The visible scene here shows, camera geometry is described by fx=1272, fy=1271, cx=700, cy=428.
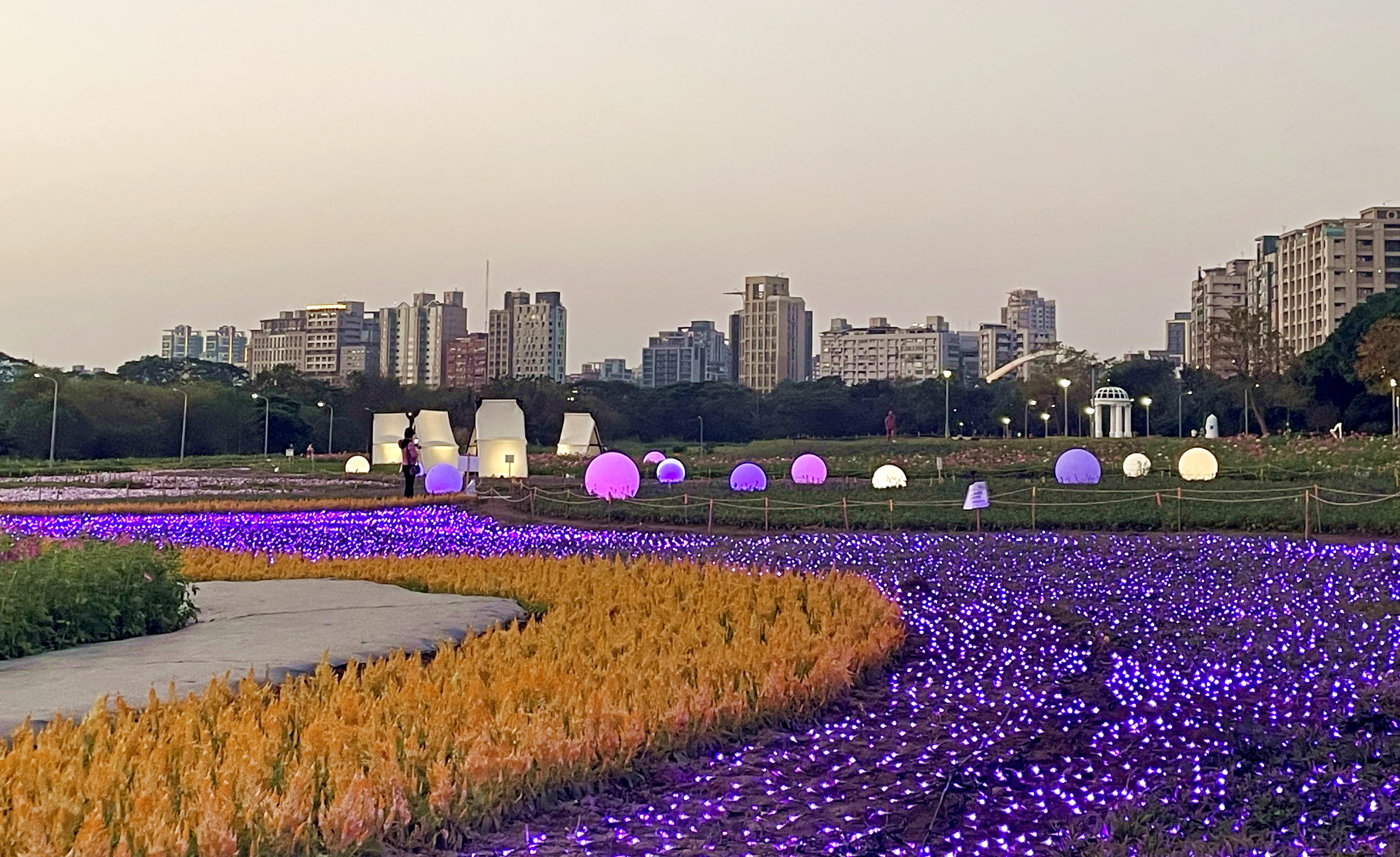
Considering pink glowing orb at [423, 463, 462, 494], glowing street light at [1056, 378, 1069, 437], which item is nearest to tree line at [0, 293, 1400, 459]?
glowing street light at [1056, 378, 1069, 437]

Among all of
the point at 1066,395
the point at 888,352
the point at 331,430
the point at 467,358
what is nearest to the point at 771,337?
the point at 888,352

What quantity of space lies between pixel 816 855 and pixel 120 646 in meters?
5.46

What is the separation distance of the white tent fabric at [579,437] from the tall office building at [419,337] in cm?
10704

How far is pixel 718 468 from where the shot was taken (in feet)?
136

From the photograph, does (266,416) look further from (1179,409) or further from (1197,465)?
(1179,409)

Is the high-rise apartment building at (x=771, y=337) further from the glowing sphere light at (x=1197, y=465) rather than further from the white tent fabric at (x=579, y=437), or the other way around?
the glowing sphere light at (x=1197, y=465)

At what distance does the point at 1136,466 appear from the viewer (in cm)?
3397

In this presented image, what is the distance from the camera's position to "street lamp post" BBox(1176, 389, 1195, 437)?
76.1 metres

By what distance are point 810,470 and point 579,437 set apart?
22.9 metres

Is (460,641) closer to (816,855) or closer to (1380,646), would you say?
(816,855)

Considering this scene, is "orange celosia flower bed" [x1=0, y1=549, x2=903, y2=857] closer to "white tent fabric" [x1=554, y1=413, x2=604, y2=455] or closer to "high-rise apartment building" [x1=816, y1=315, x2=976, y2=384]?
"white tent fabric" [x1=554, y1=413, x2=604, y2=455]

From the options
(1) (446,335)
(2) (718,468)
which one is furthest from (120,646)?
(1) (446,335)

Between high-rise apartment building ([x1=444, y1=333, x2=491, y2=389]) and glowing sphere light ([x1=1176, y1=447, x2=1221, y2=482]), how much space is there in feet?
432

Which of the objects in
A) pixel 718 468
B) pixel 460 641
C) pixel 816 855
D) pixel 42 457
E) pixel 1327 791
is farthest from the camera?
pixel 42 457
